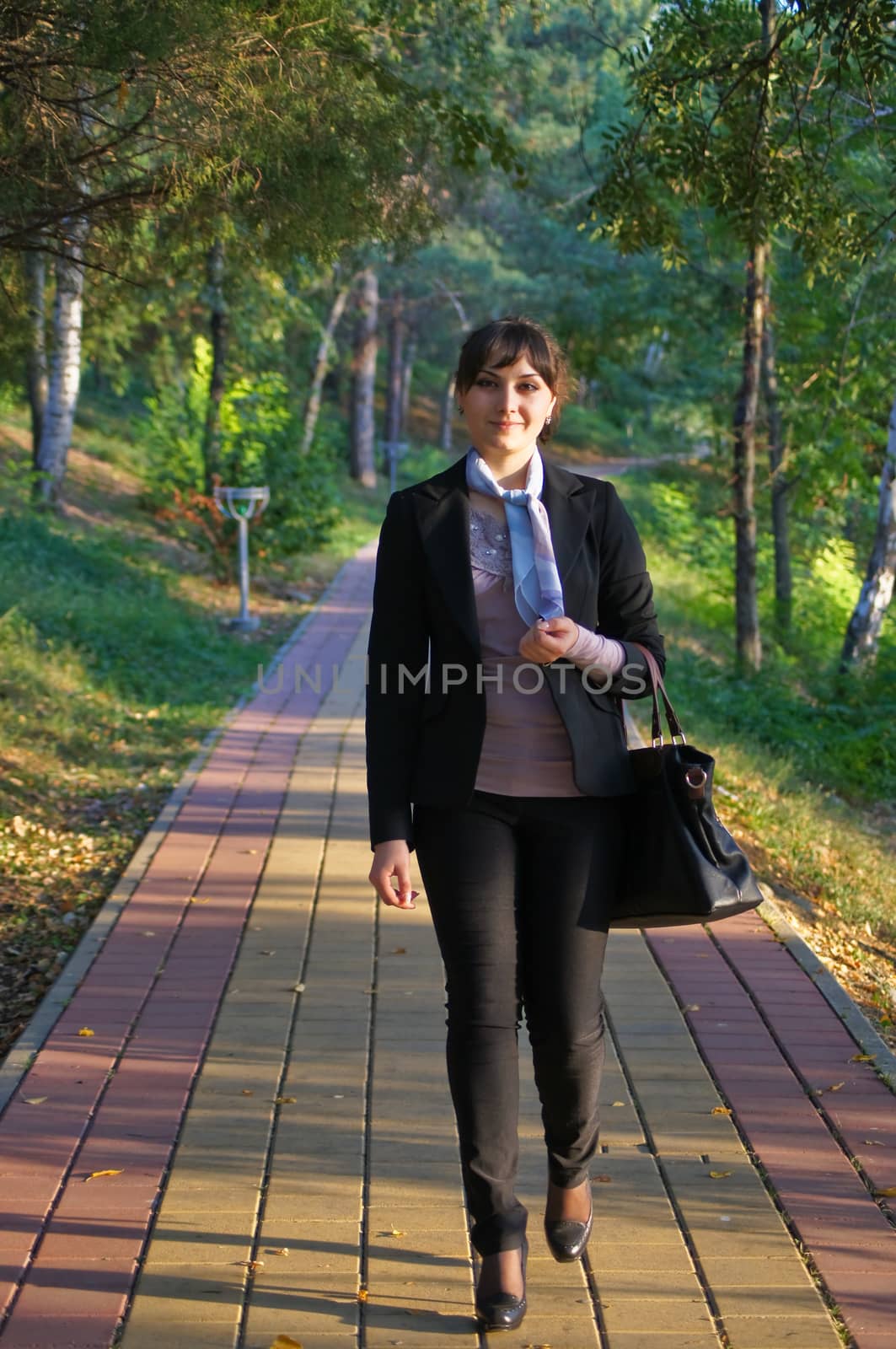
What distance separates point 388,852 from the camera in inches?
122

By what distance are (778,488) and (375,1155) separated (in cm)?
1769

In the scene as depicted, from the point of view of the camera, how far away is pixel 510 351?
3.09m

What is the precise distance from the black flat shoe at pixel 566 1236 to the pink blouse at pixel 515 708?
3.25ft

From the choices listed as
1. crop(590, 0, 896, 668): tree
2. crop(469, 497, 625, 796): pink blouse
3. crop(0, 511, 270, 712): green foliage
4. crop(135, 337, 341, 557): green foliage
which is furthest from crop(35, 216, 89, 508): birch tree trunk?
crop(469, 497, 625, 796): pink blouse

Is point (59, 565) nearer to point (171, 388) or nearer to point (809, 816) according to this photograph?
point (171, 388)

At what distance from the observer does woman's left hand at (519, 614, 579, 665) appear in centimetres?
289

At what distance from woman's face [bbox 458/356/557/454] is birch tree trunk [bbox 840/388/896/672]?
1178 centimetres

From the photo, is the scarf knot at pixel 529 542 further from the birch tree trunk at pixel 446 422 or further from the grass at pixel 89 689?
the birch tree trunk at pixel 446 422

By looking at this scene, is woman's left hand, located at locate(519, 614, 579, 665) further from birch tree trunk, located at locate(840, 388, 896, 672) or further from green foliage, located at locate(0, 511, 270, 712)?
birch tree trunk, located at locate(840, 388, 896, 672)

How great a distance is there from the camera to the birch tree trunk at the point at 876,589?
1460cm

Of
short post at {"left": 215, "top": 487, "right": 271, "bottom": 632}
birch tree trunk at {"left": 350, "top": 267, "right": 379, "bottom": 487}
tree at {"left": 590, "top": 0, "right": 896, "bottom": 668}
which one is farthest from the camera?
birch tree trunk at {"left": 350, "top": 267, "right": 379, "bottom": 487}

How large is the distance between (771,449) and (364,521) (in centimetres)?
1493

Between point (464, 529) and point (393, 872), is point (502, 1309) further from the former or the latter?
point (464, 529)

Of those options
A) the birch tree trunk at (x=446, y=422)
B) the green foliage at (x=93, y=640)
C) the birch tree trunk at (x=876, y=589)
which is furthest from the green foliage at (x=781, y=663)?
the birch tree trunk at (x=446, y=422)
